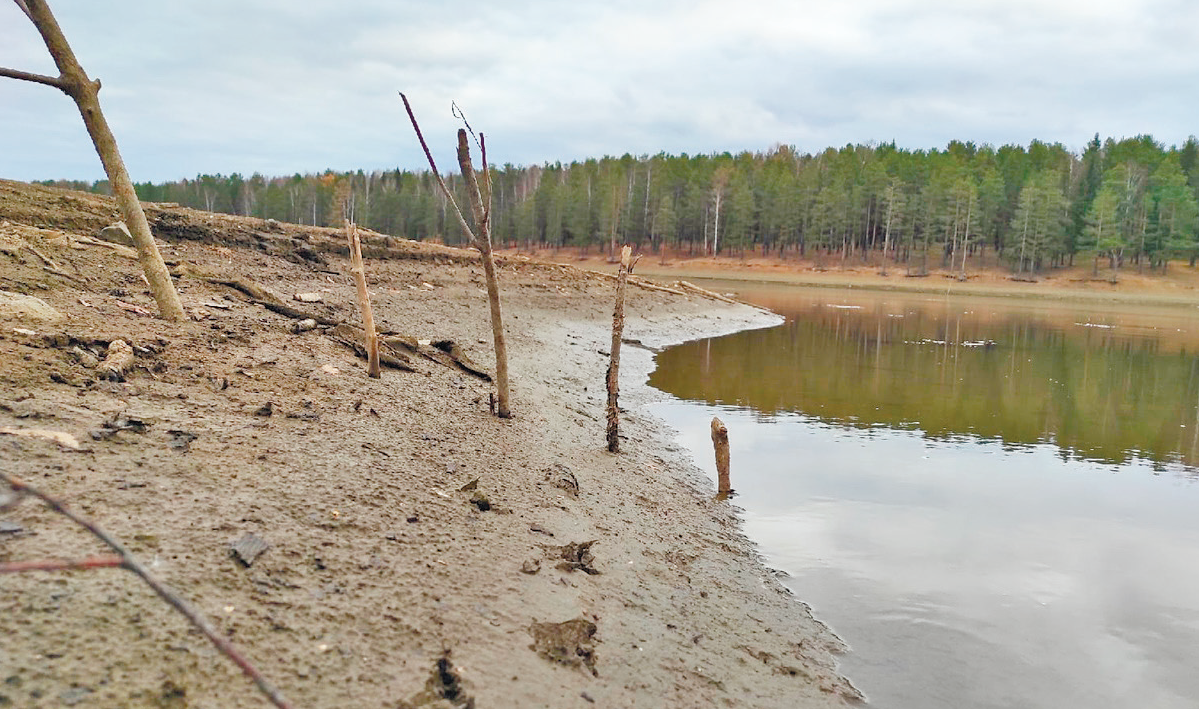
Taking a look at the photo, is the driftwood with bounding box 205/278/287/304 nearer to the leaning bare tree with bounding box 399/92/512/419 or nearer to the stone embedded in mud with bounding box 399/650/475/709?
the leaning bare tree with bounding box 399/92/512/419

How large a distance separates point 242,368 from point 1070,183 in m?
93.5

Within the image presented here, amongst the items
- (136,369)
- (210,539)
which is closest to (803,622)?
(210,539)

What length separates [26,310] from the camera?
7.61 m

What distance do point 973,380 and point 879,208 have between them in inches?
2621

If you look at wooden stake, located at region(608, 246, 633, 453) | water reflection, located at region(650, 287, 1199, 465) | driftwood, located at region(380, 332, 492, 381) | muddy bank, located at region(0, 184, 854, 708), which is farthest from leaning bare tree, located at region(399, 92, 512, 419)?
water reflection, located at region(650, 287, 1199, 465)

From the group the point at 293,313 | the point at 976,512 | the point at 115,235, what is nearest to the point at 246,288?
the point at 293,313

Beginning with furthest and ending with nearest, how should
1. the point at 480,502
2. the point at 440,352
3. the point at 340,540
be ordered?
the point at 440,352
the point at 480,502
the point at 340,540

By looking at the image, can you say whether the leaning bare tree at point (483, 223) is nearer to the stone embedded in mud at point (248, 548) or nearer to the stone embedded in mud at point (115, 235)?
the stone embedded in mud at point (248, 548)

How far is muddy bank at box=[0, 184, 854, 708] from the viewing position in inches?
139

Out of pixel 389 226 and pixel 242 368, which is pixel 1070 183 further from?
pixel 242 368

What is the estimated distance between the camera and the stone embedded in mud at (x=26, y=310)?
7.42 m

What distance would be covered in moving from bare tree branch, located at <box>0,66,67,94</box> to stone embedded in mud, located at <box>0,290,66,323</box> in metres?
2.23

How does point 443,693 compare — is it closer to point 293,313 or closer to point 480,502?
point 480,502

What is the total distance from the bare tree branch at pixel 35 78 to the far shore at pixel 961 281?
5100cm
